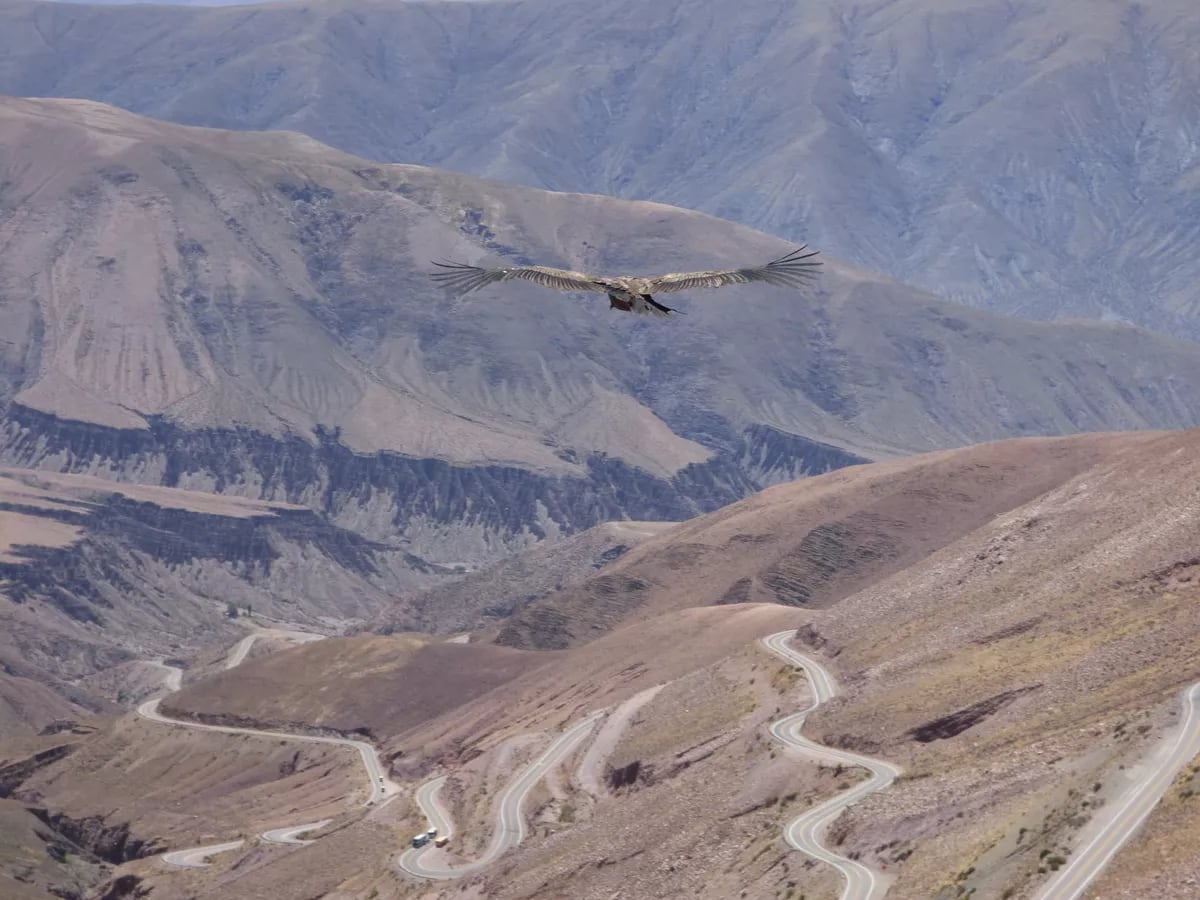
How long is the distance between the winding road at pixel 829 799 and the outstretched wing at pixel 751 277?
26.2 m

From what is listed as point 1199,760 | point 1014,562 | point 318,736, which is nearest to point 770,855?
point 1199,760

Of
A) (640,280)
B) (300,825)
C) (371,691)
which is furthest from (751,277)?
(371,691)

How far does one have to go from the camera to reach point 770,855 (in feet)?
263

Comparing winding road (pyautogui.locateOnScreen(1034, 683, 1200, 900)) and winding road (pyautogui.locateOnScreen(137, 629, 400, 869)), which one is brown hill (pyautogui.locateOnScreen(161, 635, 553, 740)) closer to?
winding road (pyautogui.locateOnScreen(137, 629, 400, 869))

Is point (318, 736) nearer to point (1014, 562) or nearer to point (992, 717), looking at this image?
point (1014, 562)

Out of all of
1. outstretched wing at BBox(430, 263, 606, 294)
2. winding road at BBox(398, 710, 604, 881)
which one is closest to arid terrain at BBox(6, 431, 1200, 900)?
winding road at BBox(398, 710, 604, 881)

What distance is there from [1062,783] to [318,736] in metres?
115

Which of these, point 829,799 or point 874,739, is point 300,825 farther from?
point 829,799

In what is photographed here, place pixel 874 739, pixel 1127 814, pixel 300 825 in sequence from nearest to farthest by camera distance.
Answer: pixel 1127 814 < pixel 874 739 < pixel 300 825

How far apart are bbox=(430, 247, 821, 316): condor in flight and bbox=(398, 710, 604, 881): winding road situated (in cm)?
5775

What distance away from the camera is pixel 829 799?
87438 mm

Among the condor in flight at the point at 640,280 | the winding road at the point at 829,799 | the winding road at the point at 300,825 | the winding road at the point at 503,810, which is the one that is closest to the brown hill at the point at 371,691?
the winding road at the point at 300,825

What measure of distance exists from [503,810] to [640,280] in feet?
228

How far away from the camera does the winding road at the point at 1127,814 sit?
199ft
